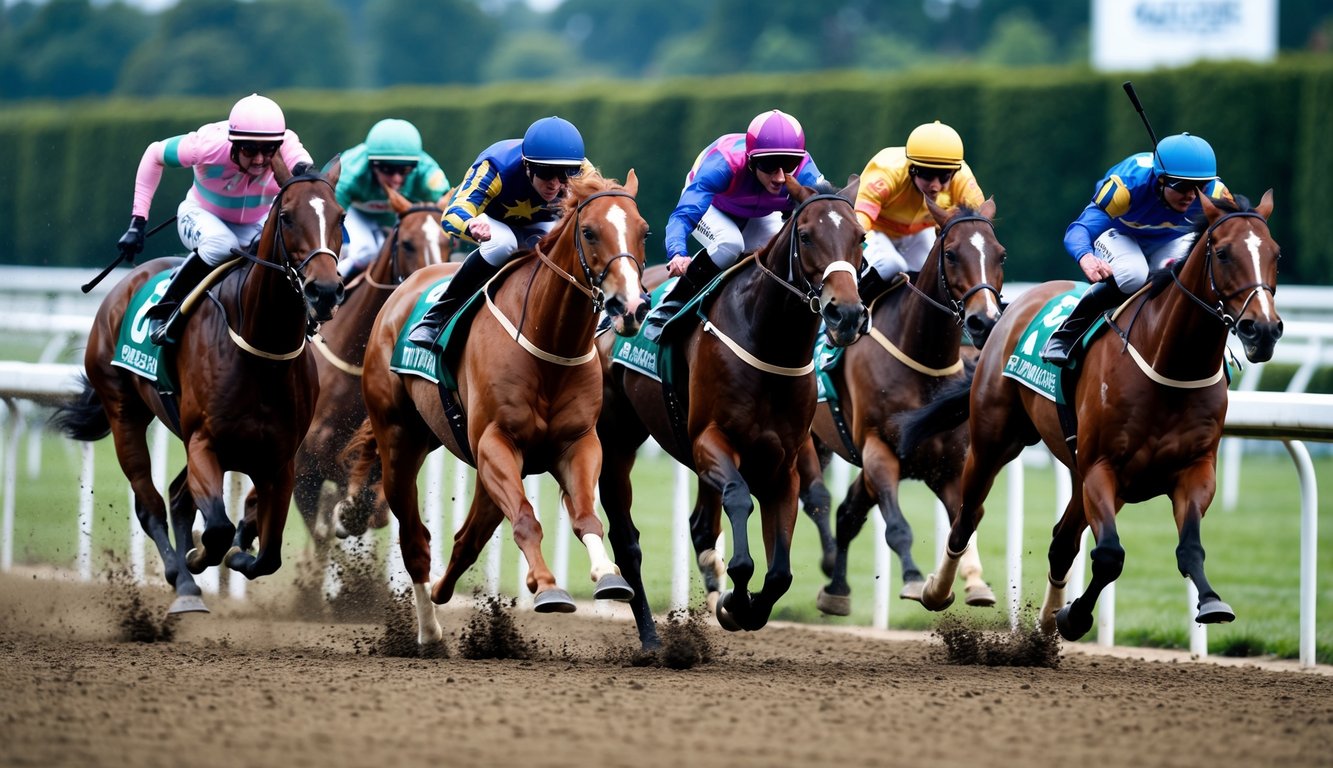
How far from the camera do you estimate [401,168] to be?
31.6ft

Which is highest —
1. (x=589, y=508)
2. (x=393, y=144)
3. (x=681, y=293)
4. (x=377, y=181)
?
(x=393, y=144)

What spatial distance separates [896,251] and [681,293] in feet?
4.21

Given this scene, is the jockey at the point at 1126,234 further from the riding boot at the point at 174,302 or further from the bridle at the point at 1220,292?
the riding boot at the point at 174,302

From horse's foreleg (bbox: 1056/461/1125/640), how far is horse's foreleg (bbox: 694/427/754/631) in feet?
3.86

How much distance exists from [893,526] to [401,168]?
11.6 feet

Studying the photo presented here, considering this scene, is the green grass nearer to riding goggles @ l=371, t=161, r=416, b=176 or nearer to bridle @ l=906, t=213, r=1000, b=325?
bridle @ l=906, t=213, r=1000, b=325

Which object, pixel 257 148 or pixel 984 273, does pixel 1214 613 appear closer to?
→ pixel 984 273

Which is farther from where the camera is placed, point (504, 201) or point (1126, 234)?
point (504, 201)

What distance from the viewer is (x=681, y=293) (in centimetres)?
725

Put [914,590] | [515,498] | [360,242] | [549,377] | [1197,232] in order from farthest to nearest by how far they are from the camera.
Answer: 1. [360,242]
2. [914,590]
3. [1197,232]
4. [549,377]
5. [515,498]

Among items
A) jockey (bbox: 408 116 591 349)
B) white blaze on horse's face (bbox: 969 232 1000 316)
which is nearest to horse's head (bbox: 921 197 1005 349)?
white blaze on horse's face (bbox: 969 232 1000 316)

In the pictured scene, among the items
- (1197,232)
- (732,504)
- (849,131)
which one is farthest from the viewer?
Answer: (849,131)

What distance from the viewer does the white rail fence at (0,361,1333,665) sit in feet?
23.3

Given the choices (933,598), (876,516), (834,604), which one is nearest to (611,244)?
(933,598)
